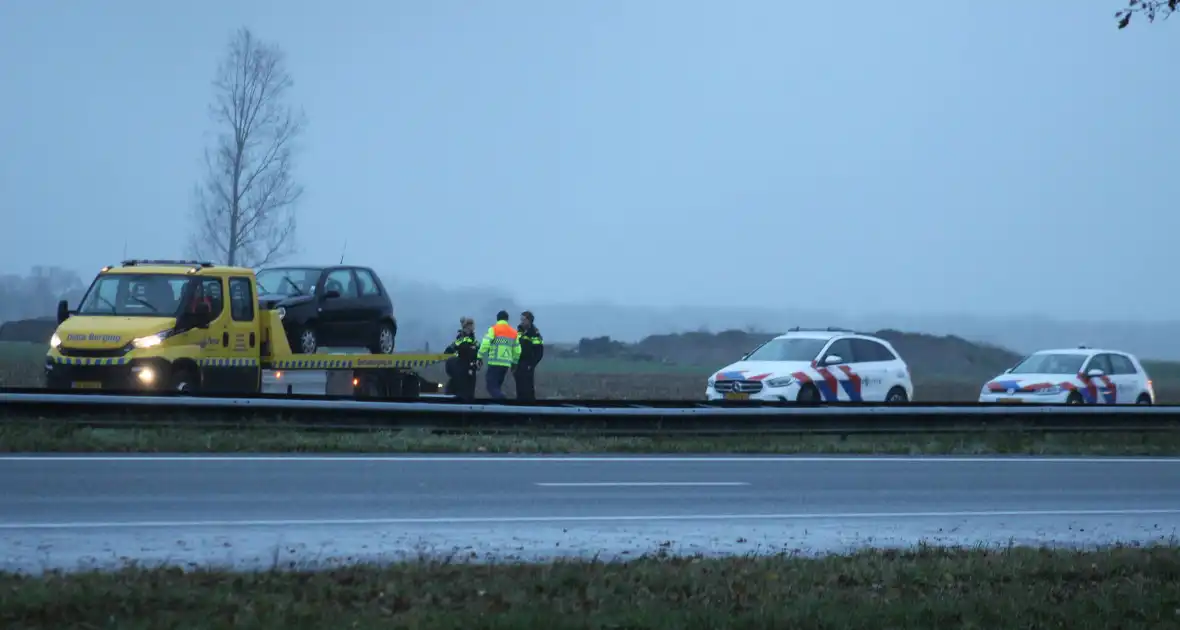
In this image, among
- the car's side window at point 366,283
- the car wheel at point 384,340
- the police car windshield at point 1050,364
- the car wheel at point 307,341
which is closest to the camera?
the car wheel at point 307,341

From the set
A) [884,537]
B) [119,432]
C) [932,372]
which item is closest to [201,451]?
[119,432]

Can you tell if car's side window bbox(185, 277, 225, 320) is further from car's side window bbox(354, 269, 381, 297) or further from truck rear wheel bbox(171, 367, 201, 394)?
car's side window bbox(354, 269, 381, 297)

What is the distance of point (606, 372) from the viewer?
43688mm

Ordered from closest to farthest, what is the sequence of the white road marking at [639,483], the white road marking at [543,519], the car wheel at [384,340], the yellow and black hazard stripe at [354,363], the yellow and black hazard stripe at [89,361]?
1. the white road marking at [543,519]
2. the white road marking at [639,483]
3. the yellow and black hazard stripe at [89,361]
4. the yellow and black hazard stripe at [354,363]
5. the car wheel at [384,340]

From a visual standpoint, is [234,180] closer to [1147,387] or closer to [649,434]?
[649,434]

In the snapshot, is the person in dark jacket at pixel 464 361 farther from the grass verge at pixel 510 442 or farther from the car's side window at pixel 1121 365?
the car's side window at pixel 1121 365

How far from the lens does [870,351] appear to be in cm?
2500

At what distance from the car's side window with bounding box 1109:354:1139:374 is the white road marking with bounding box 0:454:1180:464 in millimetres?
9135

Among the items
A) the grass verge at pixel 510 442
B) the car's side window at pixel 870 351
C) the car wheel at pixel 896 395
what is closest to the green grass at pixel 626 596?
the grass verge at pixel 510 442

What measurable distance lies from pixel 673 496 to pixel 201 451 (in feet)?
18.1

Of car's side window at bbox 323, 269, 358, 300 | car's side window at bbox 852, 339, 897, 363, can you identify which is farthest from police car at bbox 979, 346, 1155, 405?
car's side window at bbox 323, 269, 358, 300

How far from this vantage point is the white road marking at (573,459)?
14.6 meters

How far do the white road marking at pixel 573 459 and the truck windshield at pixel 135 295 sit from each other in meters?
4.97

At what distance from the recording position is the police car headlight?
1891 centimetres
